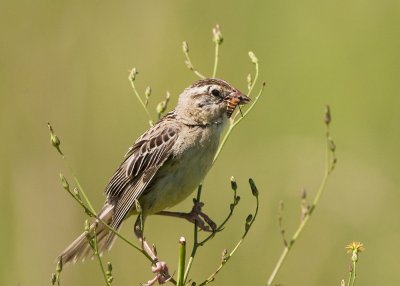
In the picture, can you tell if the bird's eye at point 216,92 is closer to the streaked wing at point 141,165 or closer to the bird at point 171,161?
the bird at point 171,161

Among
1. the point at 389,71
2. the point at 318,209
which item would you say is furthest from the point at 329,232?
the point at 389,71

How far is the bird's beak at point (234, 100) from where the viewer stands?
259 inches

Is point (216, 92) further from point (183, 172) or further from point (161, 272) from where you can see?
point (161, 272)

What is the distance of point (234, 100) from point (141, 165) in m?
0.74

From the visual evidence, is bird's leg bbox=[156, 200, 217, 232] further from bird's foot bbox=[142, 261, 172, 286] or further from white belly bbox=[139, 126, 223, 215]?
bird's foot bbox=[142, 261, 172, 286]

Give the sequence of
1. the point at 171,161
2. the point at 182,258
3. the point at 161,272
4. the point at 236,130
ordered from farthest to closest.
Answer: the point at 236,130, the point at 171,161, the point at 161,272, the point at 182,258

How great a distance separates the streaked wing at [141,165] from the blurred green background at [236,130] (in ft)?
6.96

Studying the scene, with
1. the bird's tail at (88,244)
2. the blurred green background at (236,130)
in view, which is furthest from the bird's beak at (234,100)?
the blurred green background at (236,130)

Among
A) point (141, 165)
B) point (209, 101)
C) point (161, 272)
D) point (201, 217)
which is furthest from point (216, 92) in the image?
point (161, 272)

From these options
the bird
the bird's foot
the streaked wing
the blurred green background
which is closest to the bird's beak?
the bird

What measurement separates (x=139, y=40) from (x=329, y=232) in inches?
112

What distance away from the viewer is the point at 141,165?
6871 millimetres

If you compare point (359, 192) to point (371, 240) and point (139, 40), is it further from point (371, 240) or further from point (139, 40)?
point (139, 40)

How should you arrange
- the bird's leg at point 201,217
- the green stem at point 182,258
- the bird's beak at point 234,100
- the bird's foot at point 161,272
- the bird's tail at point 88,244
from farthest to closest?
the bird's tail at point 88,244 < the bird's beak at point 234,100 < the bird's leg at point 201,217 < the bird's foot at point 161,272 < the green stem at point 182,258
